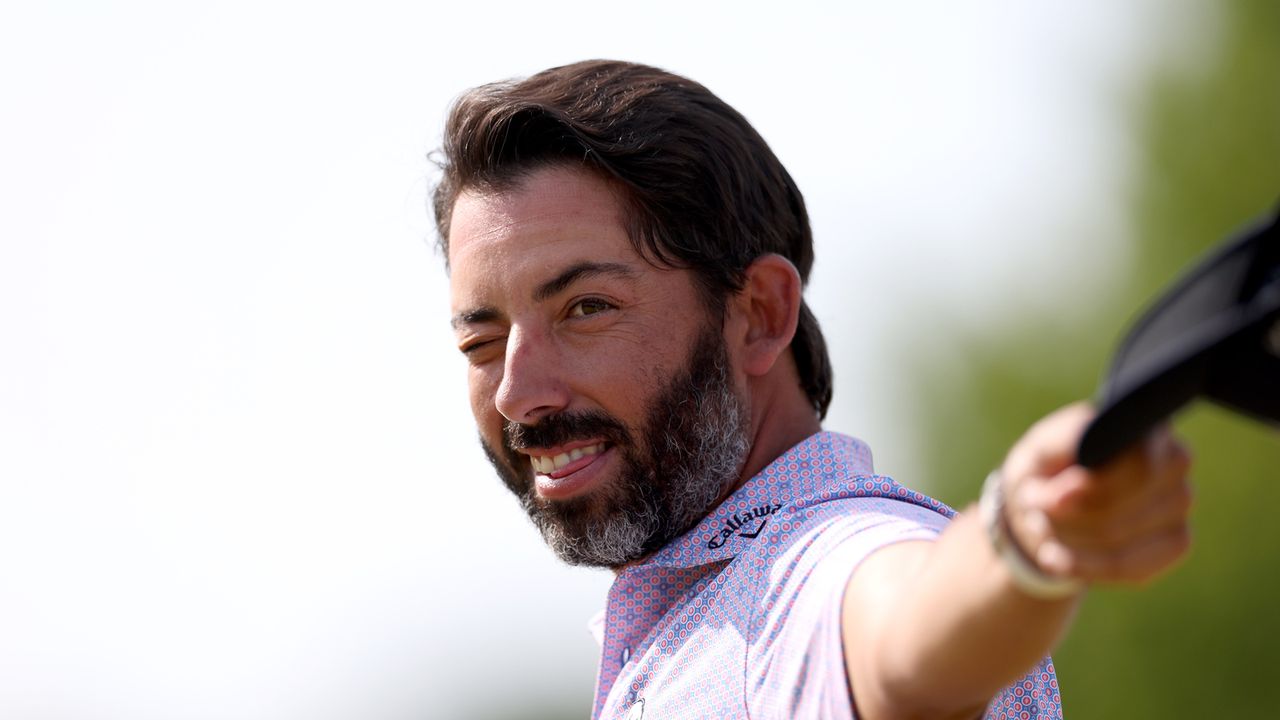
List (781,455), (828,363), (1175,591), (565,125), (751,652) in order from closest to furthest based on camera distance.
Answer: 1. (751,652)
2. (781,455)
3. (565,125)
4. (828,363)
5. (1175,591)

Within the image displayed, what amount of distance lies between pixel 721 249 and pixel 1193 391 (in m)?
2.15

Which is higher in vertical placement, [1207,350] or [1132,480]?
[1207,350]

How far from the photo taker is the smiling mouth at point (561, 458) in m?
3.51

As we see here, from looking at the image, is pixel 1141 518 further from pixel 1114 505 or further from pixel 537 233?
pixel 537 233

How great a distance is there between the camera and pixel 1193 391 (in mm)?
1629

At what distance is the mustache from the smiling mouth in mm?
32

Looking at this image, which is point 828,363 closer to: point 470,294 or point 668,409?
point 668,409

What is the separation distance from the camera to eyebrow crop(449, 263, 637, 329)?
11.5 feet

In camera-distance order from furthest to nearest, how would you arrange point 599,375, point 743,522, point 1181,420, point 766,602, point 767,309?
point 1181,420 → point 767,309 → point 599,375 → point 743,522 → point 766,602

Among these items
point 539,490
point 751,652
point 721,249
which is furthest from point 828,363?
point 751,652

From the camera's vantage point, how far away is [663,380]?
11.6 ft

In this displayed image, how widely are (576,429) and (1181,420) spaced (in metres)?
9.55

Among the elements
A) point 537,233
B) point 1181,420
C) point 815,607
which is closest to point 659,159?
point 537,233

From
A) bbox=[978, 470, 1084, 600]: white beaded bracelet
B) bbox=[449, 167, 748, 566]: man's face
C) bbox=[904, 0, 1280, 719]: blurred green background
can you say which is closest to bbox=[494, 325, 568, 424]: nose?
bbox=[449, 167, 748, 566]: man's face
